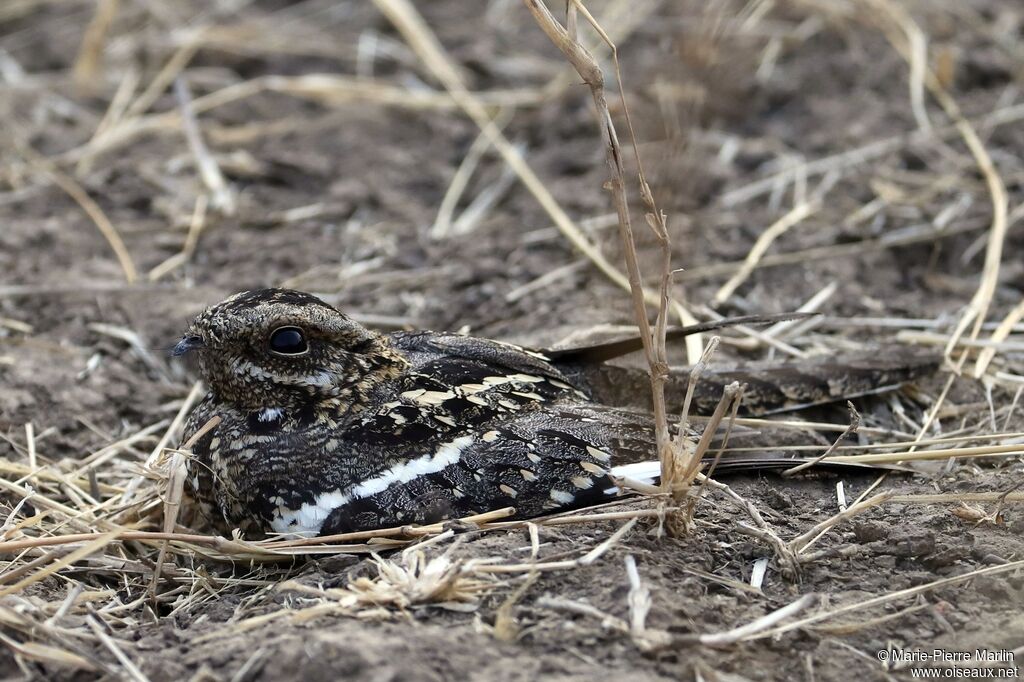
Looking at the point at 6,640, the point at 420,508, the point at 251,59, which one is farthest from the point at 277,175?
the point at 6,640

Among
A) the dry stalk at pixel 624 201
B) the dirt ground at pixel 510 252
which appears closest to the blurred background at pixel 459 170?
the dirt ground at pixel 510 252

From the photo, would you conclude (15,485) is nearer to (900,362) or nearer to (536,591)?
(536,591)

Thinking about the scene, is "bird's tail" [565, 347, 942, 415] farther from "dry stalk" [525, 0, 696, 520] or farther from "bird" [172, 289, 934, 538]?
"dry stalk" [525, 0, 696, 520]

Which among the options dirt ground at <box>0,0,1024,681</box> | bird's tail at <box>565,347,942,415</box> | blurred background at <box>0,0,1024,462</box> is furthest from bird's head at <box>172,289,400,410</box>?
blurred background at <box>0,0,1024,462</box>

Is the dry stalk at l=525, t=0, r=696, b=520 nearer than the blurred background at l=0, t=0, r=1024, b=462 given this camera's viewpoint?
Yes

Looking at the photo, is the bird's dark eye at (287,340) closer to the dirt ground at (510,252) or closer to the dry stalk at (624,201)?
the dirt ground at (510,252)
